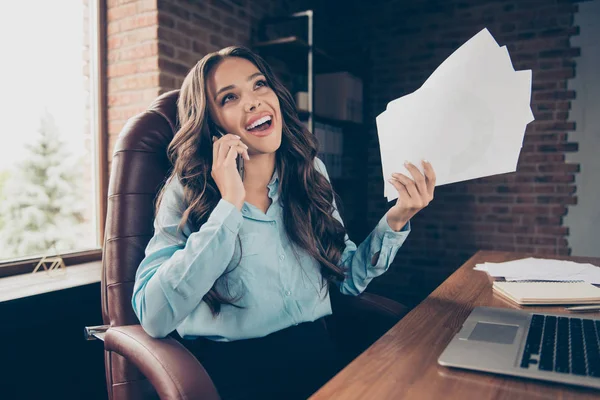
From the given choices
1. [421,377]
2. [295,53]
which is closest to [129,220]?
[421,377]

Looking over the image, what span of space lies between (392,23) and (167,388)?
323 centimetres

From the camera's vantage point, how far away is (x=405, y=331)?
831 millimetres

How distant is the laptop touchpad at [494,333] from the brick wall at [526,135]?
2.55 metres

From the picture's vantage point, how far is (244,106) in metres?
1.16

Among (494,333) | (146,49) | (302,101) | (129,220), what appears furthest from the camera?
(302,101)

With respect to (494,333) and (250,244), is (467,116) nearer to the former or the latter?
(494,333)

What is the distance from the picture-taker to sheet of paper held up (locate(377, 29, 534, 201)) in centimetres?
88

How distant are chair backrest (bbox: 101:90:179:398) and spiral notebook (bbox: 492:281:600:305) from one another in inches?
33.4

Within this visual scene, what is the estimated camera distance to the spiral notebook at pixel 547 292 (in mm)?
995

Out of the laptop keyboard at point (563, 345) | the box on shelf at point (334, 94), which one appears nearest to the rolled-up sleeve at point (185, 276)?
the laptop keyboard at point (563, 345)

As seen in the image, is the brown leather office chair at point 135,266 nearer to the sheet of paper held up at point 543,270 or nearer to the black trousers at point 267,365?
the black trousers at point 267,365

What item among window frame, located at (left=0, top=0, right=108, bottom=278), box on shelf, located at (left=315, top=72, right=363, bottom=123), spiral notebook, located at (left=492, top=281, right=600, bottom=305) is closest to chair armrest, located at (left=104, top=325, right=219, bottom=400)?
spiral notebook, located at (left=492, top=281, right=600, bottom=305)

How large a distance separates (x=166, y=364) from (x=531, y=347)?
59cm

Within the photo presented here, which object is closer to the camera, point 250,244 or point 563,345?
point 563,345
